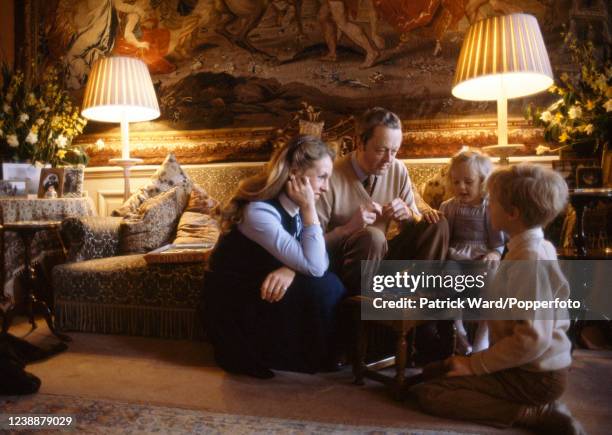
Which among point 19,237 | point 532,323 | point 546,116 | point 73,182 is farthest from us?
point 73,182

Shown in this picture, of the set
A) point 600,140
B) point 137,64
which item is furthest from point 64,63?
point 600,140

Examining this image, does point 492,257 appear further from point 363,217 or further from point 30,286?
point 30,286

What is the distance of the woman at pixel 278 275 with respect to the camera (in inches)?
83.0

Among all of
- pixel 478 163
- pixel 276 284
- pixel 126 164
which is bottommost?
pixel 276 284

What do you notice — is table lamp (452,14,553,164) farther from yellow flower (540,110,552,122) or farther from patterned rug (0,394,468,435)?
patterned rug (0,394,468,435)

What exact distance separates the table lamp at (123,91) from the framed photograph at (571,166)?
2890mm

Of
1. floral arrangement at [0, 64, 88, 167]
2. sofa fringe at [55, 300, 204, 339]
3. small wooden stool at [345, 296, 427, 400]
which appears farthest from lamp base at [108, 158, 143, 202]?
small wooden stool at [345, 296, 427, 400]

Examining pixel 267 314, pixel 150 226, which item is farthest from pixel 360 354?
pixel 150 226

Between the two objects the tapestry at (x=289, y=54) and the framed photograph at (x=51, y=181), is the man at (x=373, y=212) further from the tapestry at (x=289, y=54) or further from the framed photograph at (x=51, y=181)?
the framed photograph at (x=51, y=181)

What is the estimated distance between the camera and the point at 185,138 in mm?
4082

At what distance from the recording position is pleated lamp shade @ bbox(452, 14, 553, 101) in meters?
2.83

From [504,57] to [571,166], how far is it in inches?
39.0

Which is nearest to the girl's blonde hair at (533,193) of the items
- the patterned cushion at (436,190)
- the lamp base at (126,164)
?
the patterned cushion at (436,190)

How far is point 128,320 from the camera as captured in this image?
116 inches
